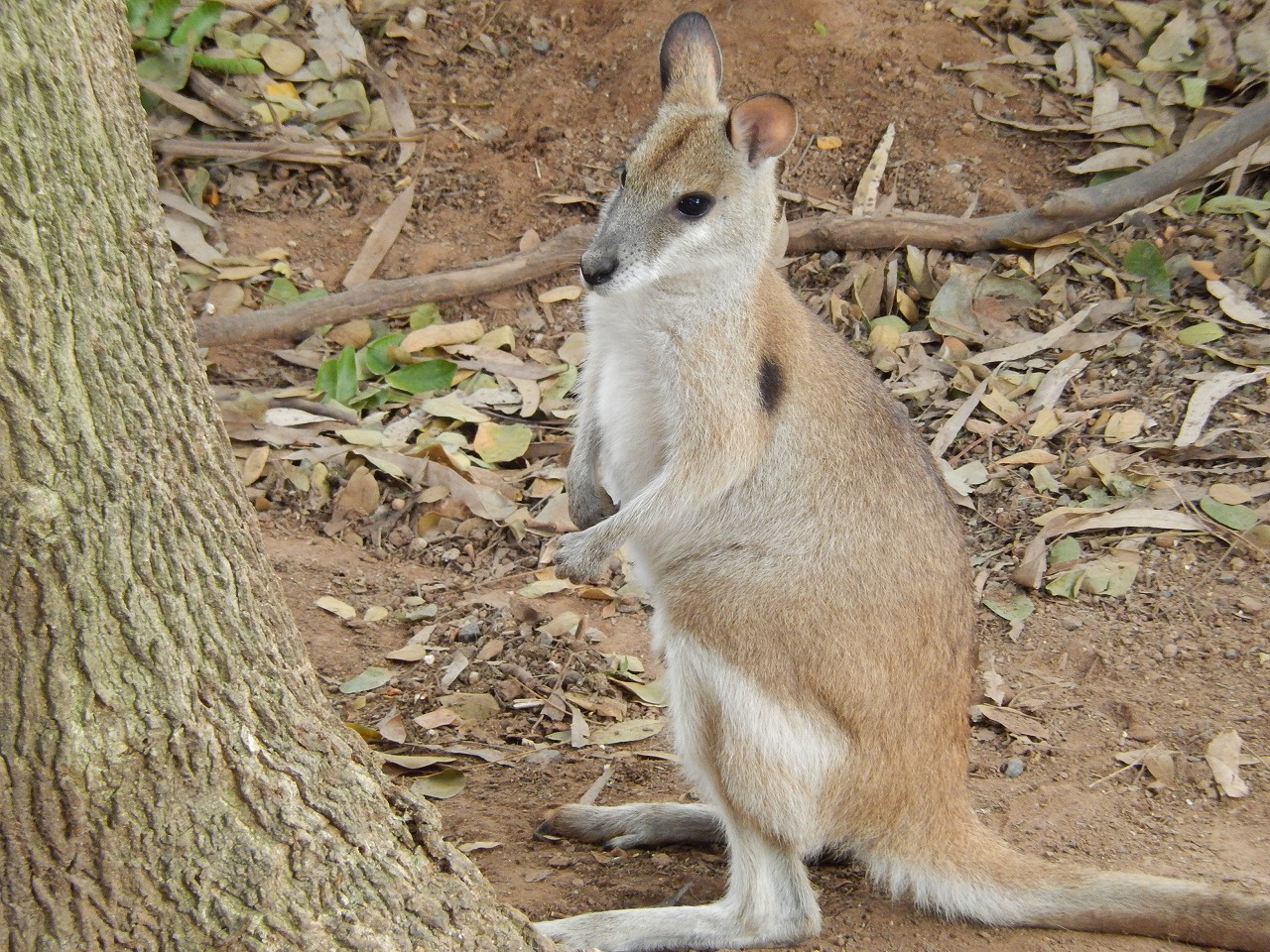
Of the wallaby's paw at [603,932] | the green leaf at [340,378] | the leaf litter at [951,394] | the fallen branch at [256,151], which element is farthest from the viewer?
the fallen branch at [256,151]

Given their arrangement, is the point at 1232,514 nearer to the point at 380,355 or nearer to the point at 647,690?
the point at 647,690

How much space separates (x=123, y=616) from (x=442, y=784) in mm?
1960

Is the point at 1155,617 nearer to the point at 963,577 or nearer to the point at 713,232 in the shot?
the point at 963,577

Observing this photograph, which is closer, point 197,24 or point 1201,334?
point 1201,334

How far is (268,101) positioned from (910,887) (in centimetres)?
560

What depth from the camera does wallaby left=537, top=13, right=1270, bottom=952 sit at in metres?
3.37

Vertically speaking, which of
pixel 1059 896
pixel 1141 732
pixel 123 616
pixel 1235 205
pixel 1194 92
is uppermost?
pixel 1194 92

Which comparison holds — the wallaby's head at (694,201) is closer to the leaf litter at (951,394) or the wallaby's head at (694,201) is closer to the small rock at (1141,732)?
the leaf litter at (951,394)

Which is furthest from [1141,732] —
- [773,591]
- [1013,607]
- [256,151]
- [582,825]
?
[256,151]

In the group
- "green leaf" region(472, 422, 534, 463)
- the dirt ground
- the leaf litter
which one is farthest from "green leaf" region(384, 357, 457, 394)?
the dirt ground

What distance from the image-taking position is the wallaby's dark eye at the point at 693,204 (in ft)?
12.0

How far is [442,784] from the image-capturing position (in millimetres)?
4016

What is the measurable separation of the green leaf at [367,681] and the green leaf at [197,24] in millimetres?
4146

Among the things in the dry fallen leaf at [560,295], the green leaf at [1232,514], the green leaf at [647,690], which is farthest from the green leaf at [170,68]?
the green leaf at [1232,514]
